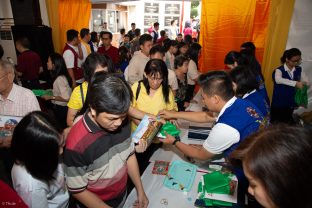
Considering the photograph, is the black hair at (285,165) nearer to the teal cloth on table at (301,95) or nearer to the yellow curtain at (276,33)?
the teal cloth on table at (301,95)

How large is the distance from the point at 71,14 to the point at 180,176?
19.7 ft

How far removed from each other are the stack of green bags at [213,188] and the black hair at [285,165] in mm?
719

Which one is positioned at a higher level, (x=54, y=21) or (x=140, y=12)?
(x=140, y=12)

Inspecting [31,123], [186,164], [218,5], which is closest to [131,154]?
[186,164]

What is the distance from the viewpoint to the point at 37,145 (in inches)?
43.8

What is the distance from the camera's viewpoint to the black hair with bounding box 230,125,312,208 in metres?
0.77

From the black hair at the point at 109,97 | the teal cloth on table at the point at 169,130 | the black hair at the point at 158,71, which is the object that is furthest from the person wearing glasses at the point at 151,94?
the black hair at the point at 109,97

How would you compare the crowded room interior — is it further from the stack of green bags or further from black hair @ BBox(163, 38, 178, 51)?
black hair @ BBox(163, 38, 178, 51)

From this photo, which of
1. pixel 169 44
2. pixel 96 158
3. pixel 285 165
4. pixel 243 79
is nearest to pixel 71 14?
pixel 169 44

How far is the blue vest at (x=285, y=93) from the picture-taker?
3.87 m

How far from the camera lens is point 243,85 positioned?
2.39 meters

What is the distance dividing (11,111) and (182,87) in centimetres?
254

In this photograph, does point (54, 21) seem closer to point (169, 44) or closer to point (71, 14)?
point (71, 14)

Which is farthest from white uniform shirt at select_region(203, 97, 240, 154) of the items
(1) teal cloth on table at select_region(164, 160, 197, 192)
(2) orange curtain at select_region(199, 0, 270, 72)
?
(2) orange curtain at select_region(199, 0, 270, 72)
